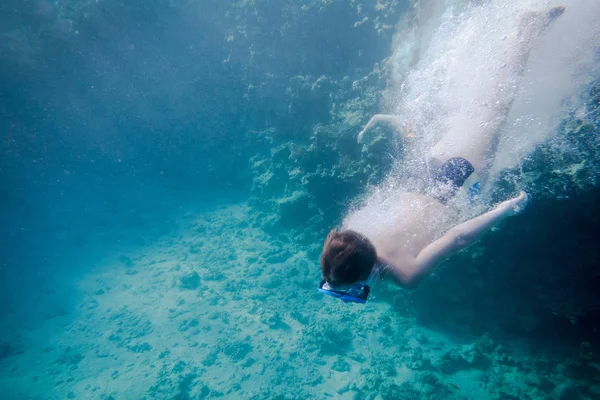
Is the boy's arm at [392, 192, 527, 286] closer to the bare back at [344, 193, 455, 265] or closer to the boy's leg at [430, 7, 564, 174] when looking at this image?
the bare back at [344, 193, 455, 265]

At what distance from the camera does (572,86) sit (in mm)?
5652

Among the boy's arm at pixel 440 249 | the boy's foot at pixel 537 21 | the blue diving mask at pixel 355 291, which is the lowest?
the boy's arm at pixel 440 249

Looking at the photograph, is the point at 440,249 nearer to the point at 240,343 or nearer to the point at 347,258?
the point at 347,258

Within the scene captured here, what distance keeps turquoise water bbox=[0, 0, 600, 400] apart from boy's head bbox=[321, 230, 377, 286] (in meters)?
1.93

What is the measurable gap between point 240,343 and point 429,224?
7.51 m

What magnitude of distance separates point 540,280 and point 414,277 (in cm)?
578

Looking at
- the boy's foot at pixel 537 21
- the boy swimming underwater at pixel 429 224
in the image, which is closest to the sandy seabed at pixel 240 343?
the boy swimming underwater at pixel 429 224

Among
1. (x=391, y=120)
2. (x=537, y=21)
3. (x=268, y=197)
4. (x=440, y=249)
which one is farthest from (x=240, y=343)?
(x=537, y=21)

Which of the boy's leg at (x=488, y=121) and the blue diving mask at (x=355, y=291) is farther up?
the boy's leg at (x=488, y=121)

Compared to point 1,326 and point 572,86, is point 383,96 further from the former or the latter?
point 1,326

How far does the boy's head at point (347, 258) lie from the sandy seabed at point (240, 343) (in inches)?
226

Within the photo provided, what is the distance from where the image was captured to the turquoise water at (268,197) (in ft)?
19.6

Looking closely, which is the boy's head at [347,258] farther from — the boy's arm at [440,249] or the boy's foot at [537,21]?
the boy's foot at [537,21]

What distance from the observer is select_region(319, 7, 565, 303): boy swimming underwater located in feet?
8.33
